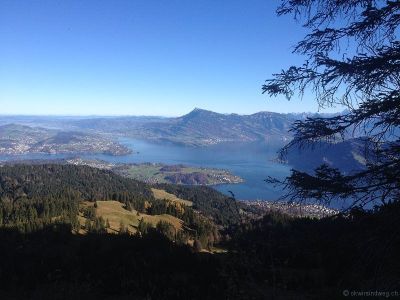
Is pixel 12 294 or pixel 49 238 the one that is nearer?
pixel 12 294

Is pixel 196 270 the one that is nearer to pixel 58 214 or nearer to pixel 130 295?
pixel 130 295

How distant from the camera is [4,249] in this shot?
22672 mm

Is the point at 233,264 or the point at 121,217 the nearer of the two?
the point at 233,264

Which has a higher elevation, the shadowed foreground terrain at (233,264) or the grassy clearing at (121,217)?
the shadowed foreground terrain at (233,264)

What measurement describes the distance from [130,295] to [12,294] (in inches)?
170

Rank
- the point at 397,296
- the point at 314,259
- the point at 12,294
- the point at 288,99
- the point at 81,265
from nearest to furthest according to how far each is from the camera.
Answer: the point at 397,296 < the point at 288,99 < the point at 12,294 < the point at 81,265 < the point at 314,259

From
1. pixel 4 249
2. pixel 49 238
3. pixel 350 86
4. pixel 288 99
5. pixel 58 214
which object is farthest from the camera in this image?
pixel 58 214

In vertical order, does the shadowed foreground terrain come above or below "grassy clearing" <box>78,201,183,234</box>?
above

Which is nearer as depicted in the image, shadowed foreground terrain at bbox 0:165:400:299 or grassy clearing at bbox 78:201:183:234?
shadowed foreground terrain at bbox 0:165:400:299

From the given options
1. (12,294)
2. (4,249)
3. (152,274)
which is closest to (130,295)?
(152,274)

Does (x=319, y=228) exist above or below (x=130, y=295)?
above

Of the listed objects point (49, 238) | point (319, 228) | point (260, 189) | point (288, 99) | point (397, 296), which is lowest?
point (260, 189)

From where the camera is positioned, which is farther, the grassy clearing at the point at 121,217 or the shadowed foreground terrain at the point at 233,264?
the grassy clearing at the point at 121,217

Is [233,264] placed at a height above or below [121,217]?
above
